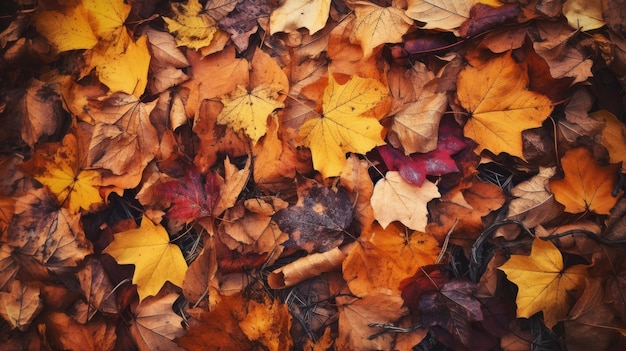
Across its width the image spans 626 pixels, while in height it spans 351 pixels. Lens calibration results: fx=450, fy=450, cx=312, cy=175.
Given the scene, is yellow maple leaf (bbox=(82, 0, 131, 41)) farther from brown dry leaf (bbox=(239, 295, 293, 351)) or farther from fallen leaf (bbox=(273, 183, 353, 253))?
brown dry leaf (bbox=(239, 295, 293, 351))

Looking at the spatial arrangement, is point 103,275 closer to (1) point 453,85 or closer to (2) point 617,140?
(1) point 453,85

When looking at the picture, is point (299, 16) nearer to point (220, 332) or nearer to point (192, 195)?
point (192, 195)

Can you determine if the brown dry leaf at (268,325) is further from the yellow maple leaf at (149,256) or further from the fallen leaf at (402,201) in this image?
the fallen leaf at (402,201)

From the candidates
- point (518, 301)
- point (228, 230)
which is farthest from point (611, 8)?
point (228, 230)

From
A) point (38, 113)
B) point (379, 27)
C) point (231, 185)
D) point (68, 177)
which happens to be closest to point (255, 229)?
point (231, 185)

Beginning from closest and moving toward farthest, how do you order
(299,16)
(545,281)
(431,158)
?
(545,281) < (431,158) < (299,16)
